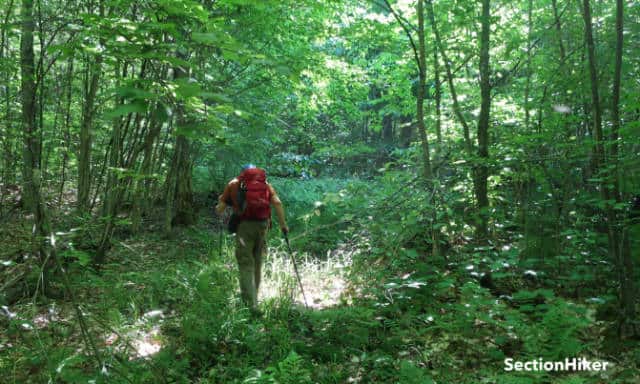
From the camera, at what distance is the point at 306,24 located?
307 inches

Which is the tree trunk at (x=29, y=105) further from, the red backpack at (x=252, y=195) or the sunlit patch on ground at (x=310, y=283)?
the sunlit patch on ground at (x=310, y=283)

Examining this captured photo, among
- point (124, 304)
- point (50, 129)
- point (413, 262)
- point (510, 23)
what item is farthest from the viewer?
point (50, 129)

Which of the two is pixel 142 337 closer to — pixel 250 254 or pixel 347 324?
pixel 250 254

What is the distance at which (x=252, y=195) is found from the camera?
16.0ft

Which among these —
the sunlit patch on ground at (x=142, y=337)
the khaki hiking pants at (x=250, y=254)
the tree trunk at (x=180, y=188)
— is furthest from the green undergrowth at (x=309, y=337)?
the tree trunk at (x=180, y=188)

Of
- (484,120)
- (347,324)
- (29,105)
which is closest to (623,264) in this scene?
(484,120)

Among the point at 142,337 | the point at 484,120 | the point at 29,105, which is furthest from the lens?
the point at 484,120

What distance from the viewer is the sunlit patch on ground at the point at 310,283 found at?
206 inches

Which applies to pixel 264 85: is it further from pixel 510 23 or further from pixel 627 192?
pixel 627 192

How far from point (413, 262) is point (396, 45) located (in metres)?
3.43

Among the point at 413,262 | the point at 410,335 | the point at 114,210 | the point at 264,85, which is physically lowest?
the point at 410,335

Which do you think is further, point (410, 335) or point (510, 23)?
point (510, 23)

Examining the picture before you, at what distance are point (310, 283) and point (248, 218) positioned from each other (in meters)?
1.52

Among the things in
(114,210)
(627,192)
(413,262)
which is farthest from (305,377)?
(114,210)
